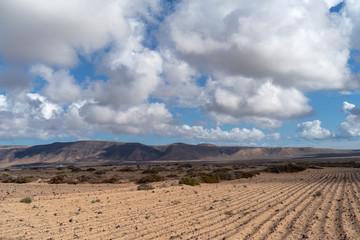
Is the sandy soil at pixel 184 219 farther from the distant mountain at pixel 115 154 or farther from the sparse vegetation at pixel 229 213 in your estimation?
the distant mountain at pixel 115 154

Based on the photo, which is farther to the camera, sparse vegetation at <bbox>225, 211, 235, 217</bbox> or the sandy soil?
sparse vegetation at <bbox>225, 211, 235, 217</bbox>

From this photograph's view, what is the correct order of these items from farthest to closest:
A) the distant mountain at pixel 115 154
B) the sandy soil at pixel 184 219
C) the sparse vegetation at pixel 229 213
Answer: the distant mountain at pixel 115 154 < the sparse vegetation at pixel 229 213 < the sandy soil at pixel 184 219

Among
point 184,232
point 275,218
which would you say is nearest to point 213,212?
point 275,218

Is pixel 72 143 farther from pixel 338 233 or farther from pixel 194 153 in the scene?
pixel 338 233

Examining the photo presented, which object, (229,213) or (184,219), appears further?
(229,213)

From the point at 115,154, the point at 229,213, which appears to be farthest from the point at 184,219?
the point at 115,154

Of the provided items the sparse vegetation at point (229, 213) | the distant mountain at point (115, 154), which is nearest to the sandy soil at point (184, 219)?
the sparse vegetation at point (229, 213)

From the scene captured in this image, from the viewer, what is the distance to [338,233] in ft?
25.5

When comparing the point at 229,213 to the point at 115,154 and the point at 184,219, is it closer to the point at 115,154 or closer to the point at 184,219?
the point at 184,219

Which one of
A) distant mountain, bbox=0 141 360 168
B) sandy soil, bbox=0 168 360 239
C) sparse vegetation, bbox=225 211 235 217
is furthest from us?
distant mountain, bbox=0 141 360 168

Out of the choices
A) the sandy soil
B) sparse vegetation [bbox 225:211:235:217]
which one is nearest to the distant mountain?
the sandy soil

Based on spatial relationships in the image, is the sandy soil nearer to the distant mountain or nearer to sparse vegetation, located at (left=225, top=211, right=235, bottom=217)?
sparse vegetation, located at (left=225, top=211, right=235, bottom=217)

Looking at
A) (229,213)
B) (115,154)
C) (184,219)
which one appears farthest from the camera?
(115,154)

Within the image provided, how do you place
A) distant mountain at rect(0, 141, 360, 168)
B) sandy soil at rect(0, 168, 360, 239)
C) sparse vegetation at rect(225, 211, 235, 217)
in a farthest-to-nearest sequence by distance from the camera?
distant mountain at rect(0, 141, 360, 168)
sparse vegetation at rect(225, 211, 235, 217)
sandy soil at rect(0, 168, 360, 239)
